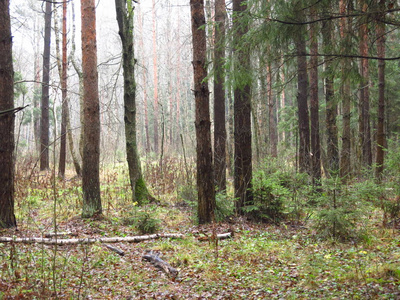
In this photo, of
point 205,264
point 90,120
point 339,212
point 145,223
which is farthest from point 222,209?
point 90,120

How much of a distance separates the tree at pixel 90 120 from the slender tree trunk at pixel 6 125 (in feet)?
5.86

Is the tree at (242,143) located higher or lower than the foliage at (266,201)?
higher

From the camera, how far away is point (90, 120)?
7.45 m

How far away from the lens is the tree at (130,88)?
29.3 ft

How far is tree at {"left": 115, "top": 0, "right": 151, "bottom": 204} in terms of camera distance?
8.93 m

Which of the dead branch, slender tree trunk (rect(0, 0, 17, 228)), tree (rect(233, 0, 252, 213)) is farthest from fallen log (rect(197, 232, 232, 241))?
slender tree trunk (rect(0, 0, 17, 228))

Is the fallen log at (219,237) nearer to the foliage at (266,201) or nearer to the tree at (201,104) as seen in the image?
the tree at (201,104)

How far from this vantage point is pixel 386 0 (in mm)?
4336

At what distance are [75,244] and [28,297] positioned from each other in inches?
88.3

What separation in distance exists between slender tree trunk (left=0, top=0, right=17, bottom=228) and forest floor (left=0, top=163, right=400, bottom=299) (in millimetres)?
450

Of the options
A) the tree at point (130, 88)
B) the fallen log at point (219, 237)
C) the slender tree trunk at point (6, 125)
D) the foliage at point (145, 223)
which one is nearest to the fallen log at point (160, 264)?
the fallen log at point (219, 237)

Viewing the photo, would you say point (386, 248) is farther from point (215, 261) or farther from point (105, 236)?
point (105, 236)

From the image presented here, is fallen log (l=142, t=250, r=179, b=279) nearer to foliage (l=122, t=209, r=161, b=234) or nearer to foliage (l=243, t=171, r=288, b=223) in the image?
foliage (l=122, t=209, r=161, b=234)

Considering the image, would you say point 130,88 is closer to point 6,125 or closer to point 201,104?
point 201,104
